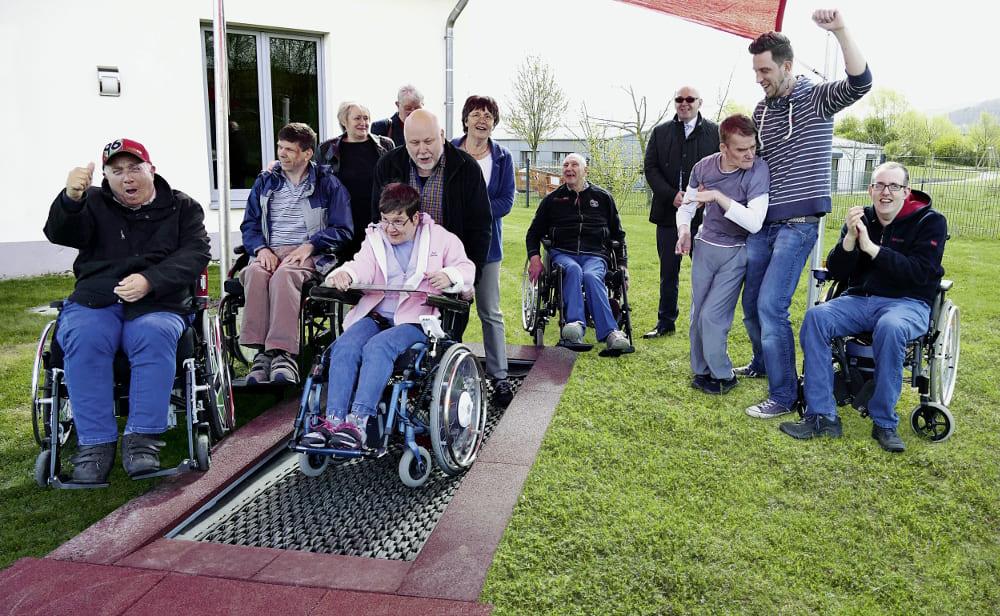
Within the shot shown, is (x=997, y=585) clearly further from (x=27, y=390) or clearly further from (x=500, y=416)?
(x=27, y=390)

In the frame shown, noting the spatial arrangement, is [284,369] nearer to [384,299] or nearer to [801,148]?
[384,299]

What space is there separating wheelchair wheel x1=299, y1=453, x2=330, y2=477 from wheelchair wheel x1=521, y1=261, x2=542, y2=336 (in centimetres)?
228

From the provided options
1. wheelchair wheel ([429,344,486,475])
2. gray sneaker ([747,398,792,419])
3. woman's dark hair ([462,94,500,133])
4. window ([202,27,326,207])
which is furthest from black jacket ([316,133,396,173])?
A: window ([202,27,326,207])

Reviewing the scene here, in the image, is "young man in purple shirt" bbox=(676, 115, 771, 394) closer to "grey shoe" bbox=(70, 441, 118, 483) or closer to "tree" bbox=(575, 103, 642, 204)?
"grey shoe" bbox=(70, 441, 118, 483)

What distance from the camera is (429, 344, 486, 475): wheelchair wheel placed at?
309 centimetres

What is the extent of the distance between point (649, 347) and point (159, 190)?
10.8 ft

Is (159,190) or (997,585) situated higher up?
(159,190)

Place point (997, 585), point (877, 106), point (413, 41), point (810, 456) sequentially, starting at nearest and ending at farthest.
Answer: point (997, 585)
point (810, 456)
point (413, 41)
point (877, 106)

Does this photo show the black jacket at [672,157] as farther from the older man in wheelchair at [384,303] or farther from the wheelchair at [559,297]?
the older man in wheelchair at [384,303]

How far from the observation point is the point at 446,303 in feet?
10.8

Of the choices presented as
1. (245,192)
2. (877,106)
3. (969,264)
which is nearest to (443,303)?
(245,192)

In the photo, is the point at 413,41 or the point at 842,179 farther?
the point at 842,179

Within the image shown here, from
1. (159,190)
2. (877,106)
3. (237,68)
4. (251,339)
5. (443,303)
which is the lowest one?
(251,339)

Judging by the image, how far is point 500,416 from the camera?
416 centimetres
